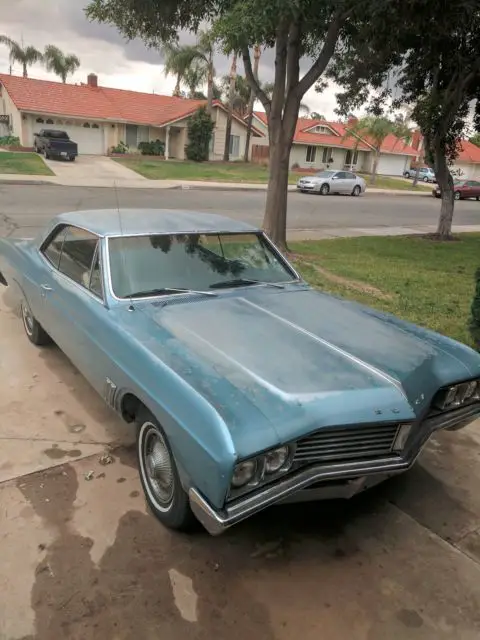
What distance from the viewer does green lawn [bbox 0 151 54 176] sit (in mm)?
22169

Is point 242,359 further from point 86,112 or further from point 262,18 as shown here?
point 86,112

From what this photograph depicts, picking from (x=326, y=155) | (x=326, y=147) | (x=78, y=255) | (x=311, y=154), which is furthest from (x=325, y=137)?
(x=78, y=255)

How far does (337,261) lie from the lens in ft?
32.1

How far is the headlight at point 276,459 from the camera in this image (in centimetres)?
220

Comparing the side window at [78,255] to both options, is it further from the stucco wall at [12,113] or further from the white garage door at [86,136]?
the white garage door at [86,136]

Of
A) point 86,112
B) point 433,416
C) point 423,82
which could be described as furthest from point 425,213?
point 86,112

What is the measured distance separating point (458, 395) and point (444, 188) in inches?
473

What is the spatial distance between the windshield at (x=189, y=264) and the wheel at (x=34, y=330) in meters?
1.55

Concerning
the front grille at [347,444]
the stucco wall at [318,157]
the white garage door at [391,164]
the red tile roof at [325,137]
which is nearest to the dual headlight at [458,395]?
the front grille at [347,444]

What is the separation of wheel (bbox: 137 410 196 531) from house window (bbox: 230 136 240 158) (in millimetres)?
40038

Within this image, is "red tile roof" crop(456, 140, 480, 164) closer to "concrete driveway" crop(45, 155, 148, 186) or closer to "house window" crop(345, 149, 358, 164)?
"house window" crop(345, 149, 358, 164)

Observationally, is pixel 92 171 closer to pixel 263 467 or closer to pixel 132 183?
pixel 132 183

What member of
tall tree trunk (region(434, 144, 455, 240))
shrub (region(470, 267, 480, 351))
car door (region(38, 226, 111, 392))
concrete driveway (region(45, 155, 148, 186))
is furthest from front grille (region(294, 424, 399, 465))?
concrete driveway (region(45, 155, 148, 186))

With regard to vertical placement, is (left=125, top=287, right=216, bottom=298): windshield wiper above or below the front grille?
above
